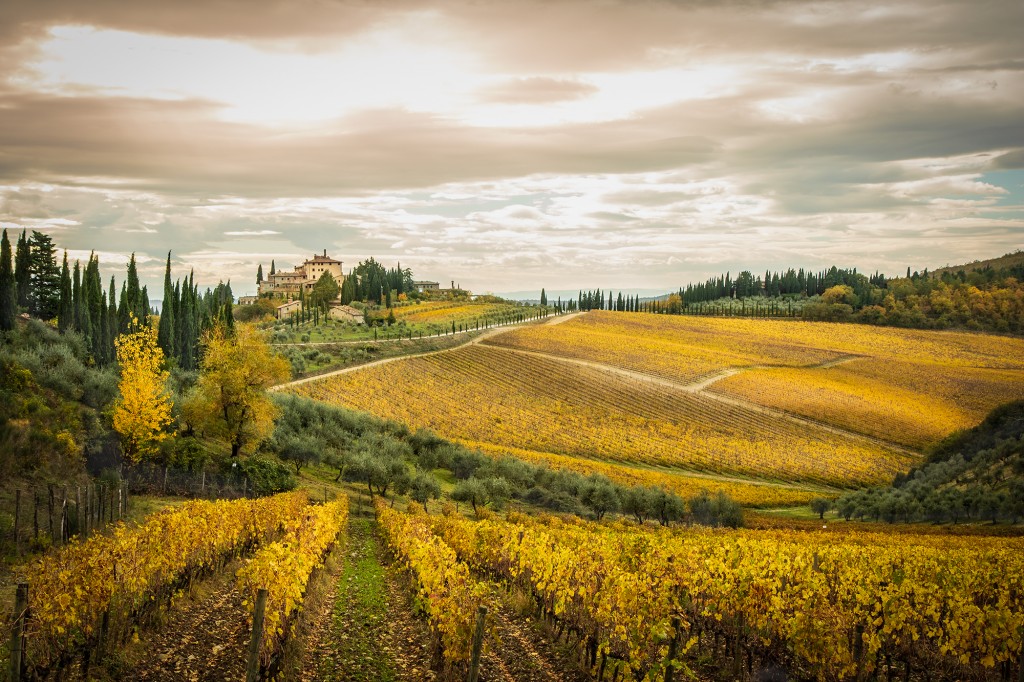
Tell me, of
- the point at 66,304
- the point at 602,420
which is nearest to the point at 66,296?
the point at 66,304

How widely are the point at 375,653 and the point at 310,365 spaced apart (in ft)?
248

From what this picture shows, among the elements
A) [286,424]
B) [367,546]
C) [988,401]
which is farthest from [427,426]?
[988,401]

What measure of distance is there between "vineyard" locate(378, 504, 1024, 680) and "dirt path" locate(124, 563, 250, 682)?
12.5ft

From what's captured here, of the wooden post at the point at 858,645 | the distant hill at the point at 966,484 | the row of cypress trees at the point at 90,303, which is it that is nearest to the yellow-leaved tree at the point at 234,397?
the row of cypress trees at the point at 90,303

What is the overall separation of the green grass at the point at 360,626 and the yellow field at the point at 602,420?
46.3 metres

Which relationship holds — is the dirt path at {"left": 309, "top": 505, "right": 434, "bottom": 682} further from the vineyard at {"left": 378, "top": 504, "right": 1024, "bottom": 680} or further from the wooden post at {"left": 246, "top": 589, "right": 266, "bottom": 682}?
the wooden post at {"left": 246, "top": 589, "right": 266, "bottom": 682}

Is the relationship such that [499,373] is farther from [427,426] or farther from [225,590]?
[225,590]

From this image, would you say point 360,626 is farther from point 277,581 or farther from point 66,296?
point 66,296

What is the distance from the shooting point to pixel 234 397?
43906 millimetres

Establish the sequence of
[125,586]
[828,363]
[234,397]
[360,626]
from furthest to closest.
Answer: [828,363], [234,397], [360,626], [125,586]

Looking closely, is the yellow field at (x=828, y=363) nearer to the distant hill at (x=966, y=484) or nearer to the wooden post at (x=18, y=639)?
the distant hill at (x=966, y=484)

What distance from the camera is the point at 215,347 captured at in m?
44.9

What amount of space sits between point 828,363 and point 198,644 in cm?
11663

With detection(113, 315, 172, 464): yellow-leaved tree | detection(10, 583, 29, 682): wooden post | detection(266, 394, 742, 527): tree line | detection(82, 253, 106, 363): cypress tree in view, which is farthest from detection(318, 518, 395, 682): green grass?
detection(82, 253, 106, 363): cypress tree
